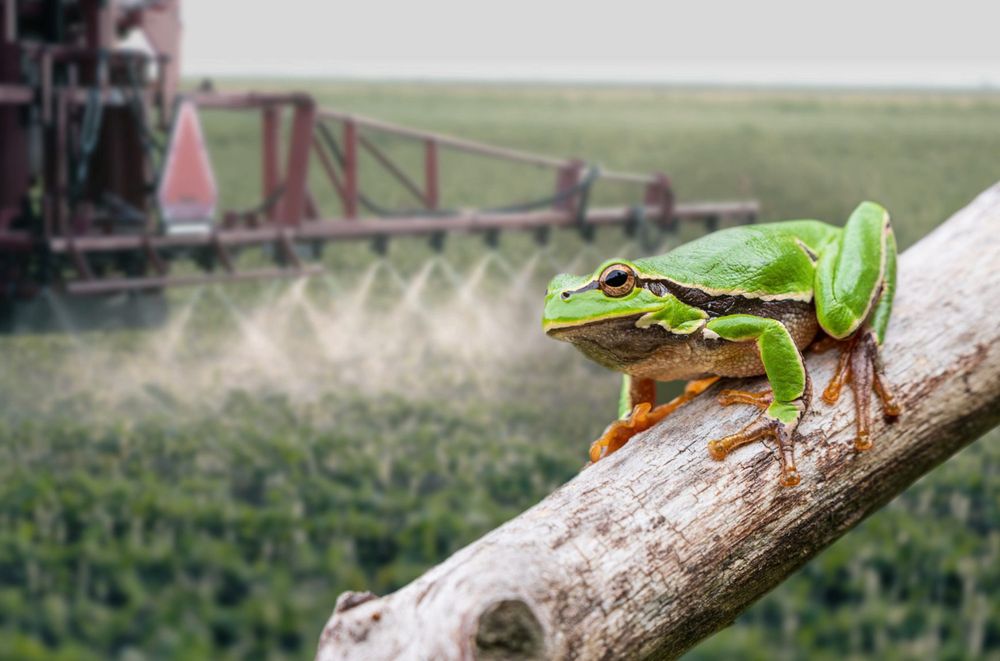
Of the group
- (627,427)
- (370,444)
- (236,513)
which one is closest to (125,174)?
(236,513)

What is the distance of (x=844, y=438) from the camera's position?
39.4 inches

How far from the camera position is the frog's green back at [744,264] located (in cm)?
98

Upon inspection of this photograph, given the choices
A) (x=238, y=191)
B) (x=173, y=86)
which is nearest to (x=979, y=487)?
(x=173, y=86)

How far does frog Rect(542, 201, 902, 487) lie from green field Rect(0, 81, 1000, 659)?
257 centimetres

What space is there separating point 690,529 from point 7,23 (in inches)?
155

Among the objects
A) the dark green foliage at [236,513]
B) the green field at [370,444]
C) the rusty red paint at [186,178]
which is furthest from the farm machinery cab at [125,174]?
the dark green foliage at [236,513]

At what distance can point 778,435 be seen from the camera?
96cm

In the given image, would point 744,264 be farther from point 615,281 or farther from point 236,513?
point 236,513

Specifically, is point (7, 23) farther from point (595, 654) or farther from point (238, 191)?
point (595, 654)

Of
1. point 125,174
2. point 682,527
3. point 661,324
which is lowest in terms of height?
point 125,174

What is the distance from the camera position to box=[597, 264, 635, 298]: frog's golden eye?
93 centimetres

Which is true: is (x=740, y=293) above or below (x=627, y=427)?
above

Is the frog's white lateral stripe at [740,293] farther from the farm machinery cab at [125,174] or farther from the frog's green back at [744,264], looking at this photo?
the farm machinery cab at [125,174]

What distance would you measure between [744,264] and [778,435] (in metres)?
0.16
